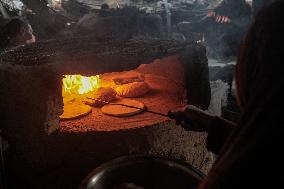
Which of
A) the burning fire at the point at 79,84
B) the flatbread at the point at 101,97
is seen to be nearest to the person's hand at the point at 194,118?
the flatbread at the point at 101,97

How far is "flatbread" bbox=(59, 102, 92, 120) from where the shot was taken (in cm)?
446

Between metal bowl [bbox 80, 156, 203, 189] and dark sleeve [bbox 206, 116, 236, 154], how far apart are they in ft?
2.16

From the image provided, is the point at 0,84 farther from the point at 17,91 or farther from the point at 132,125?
the point at 132,125

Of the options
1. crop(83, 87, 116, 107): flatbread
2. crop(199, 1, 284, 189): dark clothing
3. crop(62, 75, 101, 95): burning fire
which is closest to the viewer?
crop(199, 1, 284, 189): dark clothing

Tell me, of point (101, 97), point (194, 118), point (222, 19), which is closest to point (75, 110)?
point (101, 97)

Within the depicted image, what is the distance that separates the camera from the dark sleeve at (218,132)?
2.35 meters

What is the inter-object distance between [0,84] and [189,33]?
10356 mm

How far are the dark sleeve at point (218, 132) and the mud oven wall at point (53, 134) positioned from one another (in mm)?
1509

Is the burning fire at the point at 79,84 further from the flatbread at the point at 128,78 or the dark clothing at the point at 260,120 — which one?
the dark clothing at the point at 260,120

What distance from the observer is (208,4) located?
16.1m

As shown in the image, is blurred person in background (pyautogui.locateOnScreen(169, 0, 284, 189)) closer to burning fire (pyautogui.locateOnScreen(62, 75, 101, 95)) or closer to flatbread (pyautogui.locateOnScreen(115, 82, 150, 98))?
flatbread (pyautogui.locateOnScreen(115, 82, 150, 98))

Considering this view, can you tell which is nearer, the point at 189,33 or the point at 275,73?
the point at 275,73

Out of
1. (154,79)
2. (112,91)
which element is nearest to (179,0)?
(154,79)

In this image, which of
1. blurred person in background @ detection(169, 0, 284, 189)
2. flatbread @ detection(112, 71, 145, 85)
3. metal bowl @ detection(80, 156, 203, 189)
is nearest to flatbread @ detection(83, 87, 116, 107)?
flatbread @ detection(112, 71, 145, 85)
